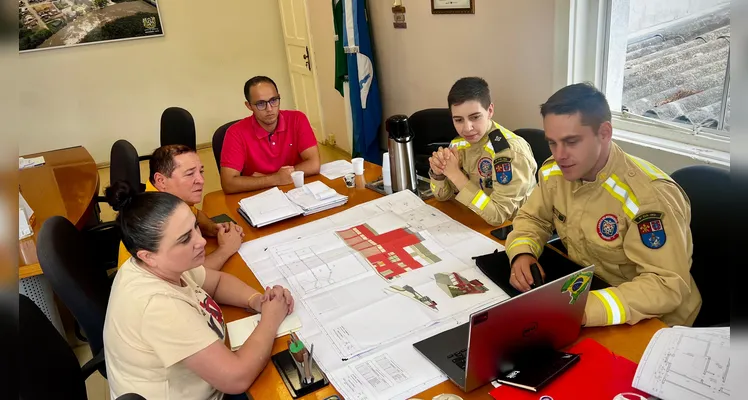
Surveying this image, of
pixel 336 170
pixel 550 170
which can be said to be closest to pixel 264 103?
pixel 336 170

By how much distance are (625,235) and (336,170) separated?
60.7 inches

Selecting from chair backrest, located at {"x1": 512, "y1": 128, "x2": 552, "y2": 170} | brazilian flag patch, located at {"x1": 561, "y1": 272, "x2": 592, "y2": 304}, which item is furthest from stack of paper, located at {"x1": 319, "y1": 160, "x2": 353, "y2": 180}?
brazilian flag patch, located at {"x1": 561, "y1": 272, "x2": 592, "y2": 304}

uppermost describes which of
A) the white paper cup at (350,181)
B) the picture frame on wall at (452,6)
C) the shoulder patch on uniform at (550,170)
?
the picture frame on wall at (452,6)

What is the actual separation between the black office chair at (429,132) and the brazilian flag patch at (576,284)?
1710mm

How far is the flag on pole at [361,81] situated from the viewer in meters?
3.88

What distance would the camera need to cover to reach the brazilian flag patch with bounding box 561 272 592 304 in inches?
41.4

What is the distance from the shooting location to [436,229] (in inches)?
71.4

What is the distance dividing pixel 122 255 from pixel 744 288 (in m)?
1.84

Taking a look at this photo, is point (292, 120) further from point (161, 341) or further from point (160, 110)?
point (160, 110)

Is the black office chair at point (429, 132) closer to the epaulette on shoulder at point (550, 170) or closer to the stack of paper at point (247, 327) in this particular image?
the epaulette on shoulder at point (550, 170)

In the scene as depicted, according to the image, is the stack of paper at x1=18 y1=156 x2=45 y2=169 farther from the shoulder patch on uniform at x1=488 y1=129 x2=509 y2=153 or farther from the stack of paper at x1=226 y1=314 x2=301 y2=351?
the shoulder patch on uniform at x1=488 y1=129 x2=509 y2=153

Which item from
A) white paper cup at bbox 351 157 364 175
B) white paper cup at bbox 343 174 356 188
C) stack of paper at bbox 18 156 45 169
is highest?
white paper cup at bbox 351 157 364 175

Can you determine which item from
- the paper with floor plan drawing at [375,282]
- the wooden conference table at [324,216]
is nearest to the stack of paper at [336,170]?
the wooden conference table at [324,216]

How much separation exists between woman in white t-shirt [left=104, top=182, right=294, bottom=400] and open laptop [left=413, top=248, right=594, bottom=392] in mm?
456
